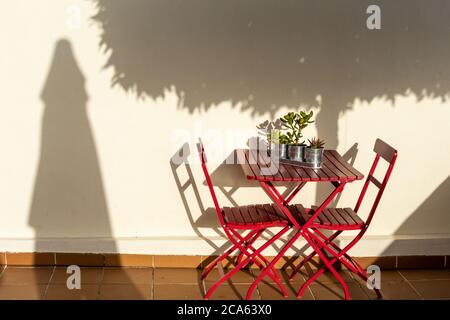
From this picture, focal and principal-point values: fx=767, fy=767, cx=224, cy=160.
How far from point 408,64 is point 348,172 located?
1.06 metres

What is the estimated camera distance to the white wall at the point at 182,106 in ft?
18.3

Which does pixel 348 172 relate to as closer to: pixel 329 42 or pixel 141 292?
pixel 329 42

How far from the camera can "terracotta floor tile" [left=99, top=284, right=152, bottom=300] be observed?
5457mm

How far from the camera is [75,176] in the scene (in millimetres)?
5828

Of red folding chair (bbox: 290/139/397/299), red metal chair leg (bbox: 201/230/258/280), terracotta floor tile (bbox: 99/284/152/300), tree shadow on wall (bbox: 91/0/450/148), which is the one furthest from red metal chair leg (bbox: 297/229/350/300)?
terracotta floor tile (bbox: 99/284/152/300)

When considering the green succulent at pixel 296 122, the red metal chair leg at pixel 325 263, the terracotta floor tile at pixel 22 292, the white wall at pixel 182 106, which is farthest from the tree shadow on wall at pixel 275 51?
the terracotta floor tile at pixel 22 292

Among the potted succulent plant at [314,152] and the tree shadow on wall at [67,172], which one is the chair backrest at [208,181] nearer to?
the potted succulent plant at [314,152]

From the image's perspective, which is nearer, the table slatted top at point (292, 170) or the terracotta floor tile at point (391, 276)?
the table slatted top at point (292, 170)

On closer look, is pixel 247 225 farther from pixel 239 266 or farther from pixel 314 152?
pixel 314 152

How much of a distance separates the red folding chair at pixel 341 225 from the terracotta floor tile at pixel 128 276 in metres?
1.10

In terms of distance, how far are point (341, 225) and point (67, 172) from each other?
209 cm

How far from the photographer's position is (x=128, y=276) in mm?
5793

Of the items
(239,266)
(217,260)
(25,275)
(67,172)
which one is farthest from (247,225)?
(25,275)
